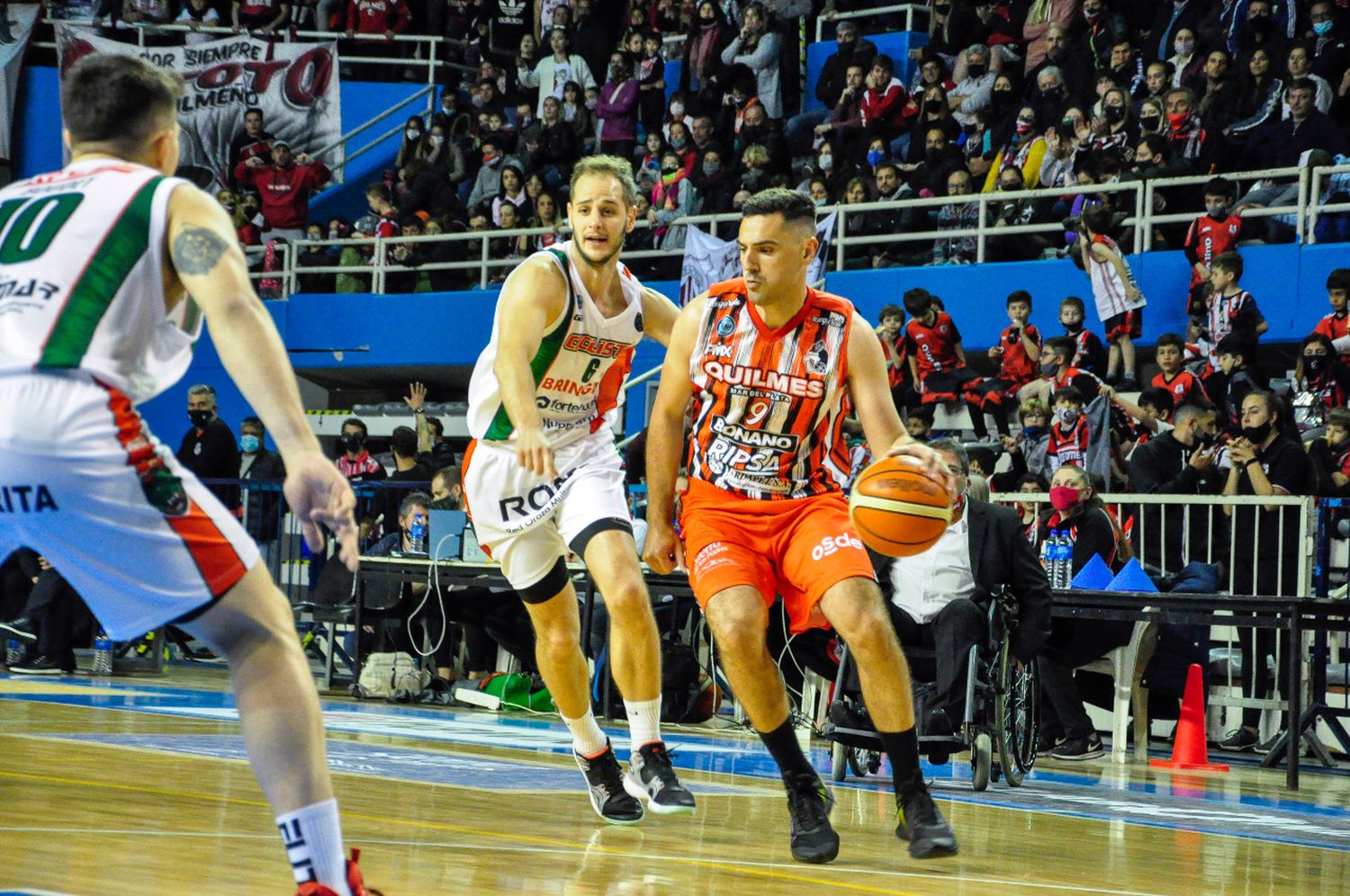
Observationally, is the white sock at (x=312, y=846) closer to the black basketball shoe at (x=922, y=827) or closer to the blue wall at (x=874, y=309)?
the black basketball shoe at (x=922, y=827)

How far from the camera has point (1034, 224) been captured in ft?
52.1

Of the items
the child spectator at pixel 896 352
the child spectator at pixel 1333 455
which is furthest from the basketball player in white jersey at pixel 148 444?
the child spectator at pixel 896 352

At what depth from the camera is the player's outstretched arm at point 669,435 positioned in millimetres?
5730

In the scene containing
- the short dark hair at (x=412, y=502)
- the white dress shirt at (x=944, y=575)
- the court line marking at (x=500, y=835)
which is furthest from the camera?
the short dark hair at (x=412, y=502)

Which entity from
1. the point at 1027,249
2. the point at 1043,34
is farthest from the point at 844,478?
the point at 1043,34

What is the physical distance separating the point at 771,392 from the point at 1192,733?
547 centimetres

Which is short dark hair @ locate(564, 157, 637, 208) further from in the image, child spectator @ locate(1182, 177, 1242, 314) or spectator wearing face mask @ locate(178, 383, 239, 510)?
spectator wearing face mask @ locate(178, 383, 239, 510)

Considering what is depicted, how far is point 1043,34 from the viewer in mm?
17656

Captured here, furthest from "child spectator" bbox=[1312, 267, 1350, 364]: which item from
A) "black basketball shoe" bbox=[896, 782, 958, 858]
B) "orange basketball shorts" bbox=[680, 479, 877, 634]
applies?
"black basketball shoe" bbox=[896, 782, 958, 858]

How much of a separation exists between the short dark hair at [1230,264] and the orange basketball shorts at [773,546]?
890 cm

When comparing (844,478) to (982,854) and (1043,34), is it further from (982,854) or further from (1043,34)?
(1043,34)

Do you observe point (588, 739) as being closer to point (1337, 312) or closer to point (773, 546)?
point (773, 546)

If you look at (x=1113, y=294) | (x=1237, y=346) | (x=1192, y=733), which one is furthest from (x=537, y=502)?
(x=1113, y=294)

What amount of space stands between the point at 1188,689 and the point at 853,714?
3.34 metres
